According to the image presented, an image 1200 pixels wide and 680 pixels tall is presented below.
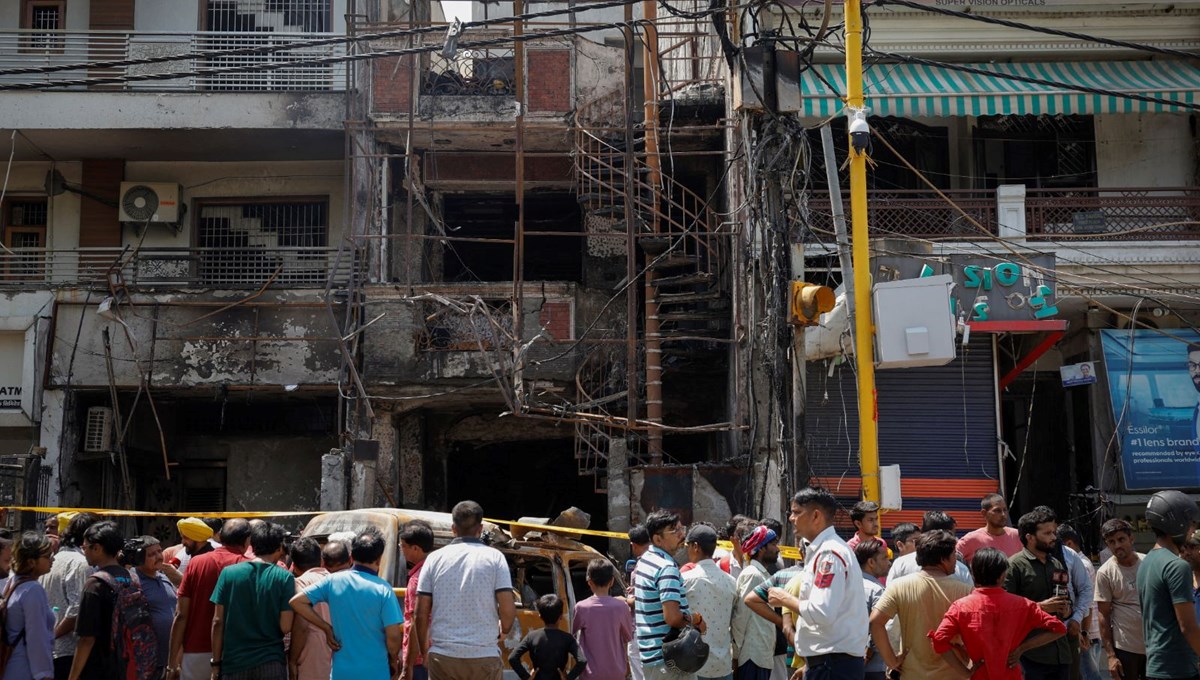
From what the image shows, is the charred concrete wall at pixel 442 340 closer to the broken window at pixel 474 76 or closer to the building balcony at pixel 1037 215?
the broken window at pixel 474 76

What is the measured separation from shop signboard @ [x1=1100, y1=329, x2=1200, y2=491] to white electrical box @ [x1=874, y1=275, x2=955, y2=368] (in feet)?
23.7

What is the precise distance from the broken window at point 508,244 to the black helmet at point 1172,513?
1337 centimetres

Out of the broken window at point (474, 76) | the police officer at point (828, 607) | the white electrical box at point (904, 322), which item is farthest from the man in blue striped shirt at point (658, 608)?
the broken window at point (474, 76)

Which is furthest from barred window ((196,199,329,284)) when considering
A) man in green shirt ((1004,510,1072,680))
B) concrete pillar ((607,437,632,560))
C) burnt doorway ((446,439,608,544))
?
man in green shirt ((1004,510,1072,680))

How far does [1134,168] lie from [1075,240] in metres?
2.20

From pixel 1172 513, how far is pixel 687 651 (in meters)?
3.17

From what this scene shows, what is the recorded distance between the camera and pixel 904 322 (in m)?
11.1

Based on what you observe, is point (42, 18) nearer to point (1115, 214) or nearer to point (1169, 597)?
point (1115, 214)

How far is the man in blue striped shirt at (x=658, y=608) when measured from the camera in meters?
7.24

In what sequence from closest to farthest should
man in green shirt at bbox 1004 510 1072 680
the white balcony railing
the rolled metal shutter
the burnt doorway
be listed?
man in green shirt at bbox 1004 510 1072 680, the rolled metal shutter, the white balcony railing, the burnt doorway

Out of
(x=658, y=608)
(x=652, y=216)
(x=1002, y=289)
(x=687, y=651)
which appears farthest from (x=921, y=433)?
(x=687, y=651)

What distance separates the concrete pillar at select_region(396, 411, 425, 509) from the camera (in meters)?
19.0

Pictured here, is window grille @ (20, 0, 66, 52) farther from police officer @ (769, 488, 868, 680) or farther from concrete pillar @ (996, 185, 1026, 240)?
police officer @ (769, 488, 868, 680)

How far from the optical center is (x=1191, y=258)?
55.6 feet
